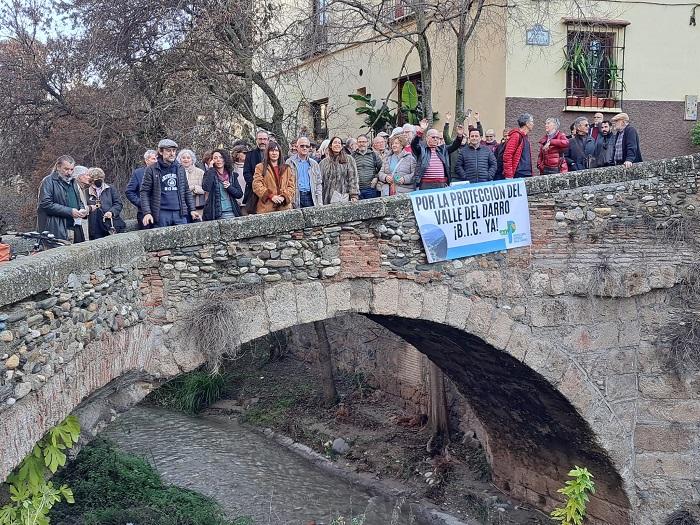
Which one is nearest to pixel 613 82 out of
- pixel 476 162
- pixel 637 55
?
pixel 637 55

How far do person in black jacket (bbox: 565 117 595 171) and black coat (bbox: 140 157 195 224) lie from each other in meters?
4.60

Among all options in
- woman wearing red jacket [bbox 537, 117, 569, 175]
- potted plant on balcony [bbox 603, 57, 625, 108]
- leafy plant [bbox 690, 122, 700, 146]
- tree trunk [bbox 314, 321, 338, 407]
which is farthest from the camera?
tree trunk [bbox 314, 321, 338, 407]

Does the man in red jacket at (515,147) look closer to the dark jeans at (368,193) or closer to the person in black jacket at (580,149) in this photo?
the person in black jacket at (580,149)

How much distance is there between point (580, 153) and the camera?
8906mm

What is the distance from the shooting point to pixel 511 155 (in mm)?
8211

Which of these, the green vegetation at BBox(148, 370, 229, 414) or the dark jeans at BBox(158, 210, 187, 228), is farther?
the green vegetation at BBox(148, 370, 229, 414)

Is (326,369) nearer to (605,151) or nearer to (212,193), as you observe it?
(605,151)

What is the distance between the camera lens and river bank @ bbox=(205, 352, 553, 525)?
33.1 feet

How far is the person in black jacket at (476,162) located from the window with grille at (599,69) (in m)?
3.47

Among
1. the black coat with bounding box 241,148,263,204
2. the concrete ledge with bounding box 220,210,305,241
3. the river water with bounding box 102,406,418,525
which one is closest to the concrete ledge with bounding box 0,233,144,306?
the concrete ledge with bounding box 220,210,305,241

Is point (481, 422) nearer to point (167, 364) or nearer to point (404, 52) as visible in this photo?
point (167, 364)

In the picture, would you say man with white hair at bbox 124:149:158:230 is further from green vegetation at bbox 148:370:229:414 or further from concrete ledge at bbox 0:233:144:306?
green vegetation at bbox 148:370:229:414

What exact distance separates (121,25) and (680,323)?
361 inches

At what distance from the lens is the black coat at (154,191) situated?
21.7 feet
